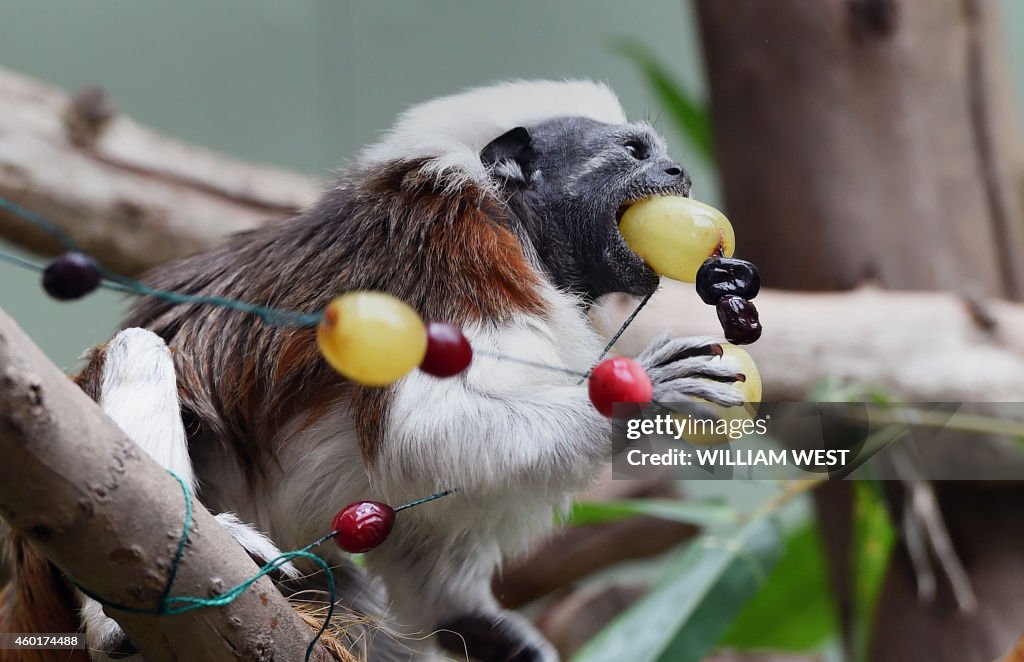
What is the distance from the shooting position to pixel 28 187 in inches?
114

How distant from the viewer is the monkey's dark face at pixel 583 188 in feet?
5.47

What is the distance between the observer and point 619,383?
3.82ft

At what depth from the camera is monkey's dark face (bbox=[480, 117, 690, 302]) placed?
167 cm

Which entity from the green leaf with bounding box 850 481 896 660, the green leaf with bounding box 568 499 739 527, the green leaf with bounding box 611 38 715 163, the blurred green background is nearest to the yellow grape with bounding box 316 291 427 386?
the green leaf with bounding box 568 499 739 527

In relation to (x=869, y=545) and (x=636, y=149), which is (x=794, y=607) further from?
(x=636, y=149)

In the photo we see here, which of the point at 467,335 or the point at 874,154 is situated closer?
the point at 467,335

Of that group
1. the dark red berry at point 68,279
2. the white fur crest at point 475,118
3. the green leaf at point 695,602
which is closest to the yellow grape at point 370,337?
the dark red berry at point 68,279

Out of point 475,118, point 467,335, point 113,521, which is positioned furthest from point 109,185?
point 113,521

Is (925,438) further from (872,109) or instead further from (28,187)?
(28,187)

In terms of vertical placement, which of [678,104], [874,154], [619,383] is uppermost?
[678,104]

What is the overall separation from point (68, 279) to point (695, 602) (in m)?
1.64

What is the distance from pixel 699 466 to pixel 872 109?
81.7 inches

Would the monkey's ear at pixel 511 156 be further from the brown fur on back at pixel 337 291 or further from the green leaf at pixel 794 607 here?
the green leaf at pixel 794 607

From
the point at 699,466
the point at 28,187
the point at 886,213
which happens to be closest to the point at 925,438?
the point at 886,213
